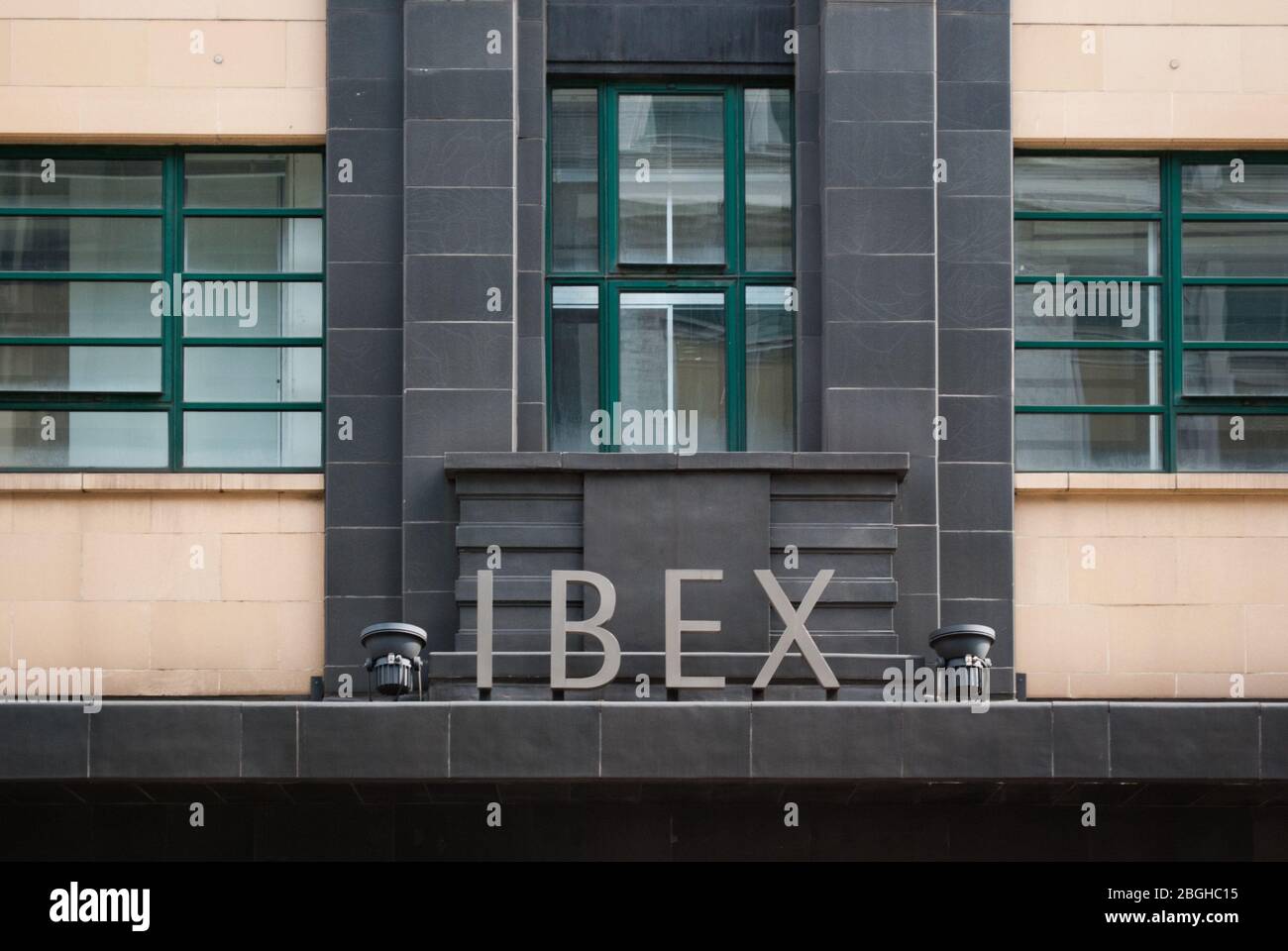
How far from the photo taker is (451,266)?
1700cm

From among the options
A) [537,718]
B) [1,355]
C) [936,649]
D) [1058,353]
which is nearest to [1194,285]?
[1058,353]

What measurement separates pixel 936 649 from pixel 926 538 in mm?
1765

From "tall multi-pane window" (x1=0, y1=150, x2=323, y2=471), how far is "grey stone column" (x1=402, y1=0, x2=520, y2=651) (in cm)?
120

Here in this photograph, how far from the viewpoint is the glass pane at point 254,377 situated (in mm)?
17562

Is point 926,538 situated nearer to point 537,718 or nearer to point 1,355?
point 537,718

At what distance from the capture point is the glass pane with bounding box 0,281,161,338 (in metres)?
17.7

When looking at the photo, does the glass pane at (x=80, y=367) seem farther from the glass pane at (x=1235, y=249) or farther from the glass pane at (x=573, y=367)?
the glass pane at (x=1235, y=249)

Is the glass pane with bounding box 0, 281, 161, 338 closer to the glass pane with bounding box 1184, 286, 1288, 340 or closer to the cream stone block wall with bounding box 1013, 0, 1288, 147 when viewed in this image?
the cream stone block wall with bounding box 1013, 0, 1288, 147

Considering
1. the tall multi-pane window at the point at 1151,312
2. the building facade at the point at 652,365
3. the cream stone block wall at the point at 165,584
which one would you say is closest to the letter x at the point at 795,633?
the building facade at the point at 652,365

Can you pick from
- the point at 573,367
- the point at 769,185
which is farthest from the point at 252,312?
the point at 769,185

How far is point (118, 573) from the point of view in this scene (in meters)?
17.0

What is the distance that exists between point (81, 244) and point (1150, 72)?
10296 millimetres

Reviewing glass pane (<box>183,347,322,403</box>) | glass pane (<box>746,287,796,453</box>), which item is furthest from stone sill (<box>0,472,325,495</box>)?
glass pane (<box>746,287,796,453</box>)

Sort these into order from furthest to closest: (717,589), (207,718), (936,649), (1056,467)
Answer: (1056,467) → (717,589) → (936,649) → (207,718)
